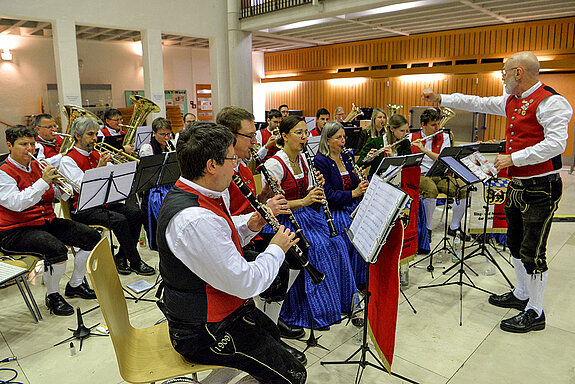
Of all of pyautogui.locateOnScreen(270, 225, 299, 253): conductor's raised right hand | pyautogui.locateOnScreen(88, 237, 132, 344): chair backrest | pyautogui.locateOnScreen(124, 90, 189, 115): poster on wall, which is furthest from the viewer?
pyautogui.locateOnScreen(124, 90, 189, 115): poster on wall

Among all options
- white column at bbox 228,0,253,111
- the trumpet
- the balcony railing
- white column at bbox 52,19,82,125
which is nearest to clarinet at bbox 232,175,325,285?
the trumpet

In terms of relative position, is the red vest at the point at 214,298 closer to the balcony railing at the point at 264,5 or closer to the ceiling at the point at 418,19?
the ceiling at the point at 418,19

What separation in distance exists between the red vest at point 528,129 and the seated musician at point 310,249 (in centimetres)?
149

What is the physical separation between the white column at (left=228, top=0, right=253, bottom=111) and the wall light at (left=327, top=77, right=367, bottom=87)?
13.1 ft

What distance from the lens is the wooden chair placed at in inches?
70.4

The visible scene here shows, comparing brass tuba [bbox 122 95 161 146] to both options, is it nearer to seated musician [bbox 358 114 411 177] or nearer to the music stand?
seated musician [bbox 358 114 411 177]

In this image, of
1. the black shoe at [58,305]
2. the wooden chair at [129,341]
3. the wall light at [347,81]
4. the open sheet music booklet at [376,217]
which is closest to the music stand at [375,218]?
the open sheet music booklet at [376,217]

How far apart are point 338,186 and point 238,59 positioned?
357 inches

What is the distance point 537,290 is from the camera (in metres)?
3.15

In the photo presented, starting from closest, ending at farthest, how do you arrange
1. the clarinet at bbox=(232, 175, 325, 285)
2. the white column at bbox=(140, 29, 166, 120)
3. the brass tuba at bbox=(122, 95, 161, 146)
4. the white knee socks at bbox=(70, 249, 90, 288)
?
the clarinet at bbox=(232, 175, 325, 285), the white knee socks at bbox=(70, 249, 90, 288), the brass tuba at bbox=(122, 95, 161, 146), the white column at bbox=(140, 29, 166, 120)

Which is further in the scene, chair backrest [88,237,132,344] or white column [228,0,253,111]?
white column [228,0,253,111]

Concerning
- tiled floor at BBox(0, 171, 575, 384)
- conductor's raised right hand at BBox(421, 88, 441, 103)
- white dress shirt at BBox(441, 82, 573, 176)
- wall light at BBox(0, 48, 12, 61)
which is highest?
wall light at BBox(0, 48, 12, 61)

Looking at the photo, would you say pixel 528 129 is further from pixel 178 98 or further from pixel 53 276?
pixel 178 98

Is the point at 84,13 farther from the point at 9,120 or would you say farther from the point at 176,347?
the point at 176,347
